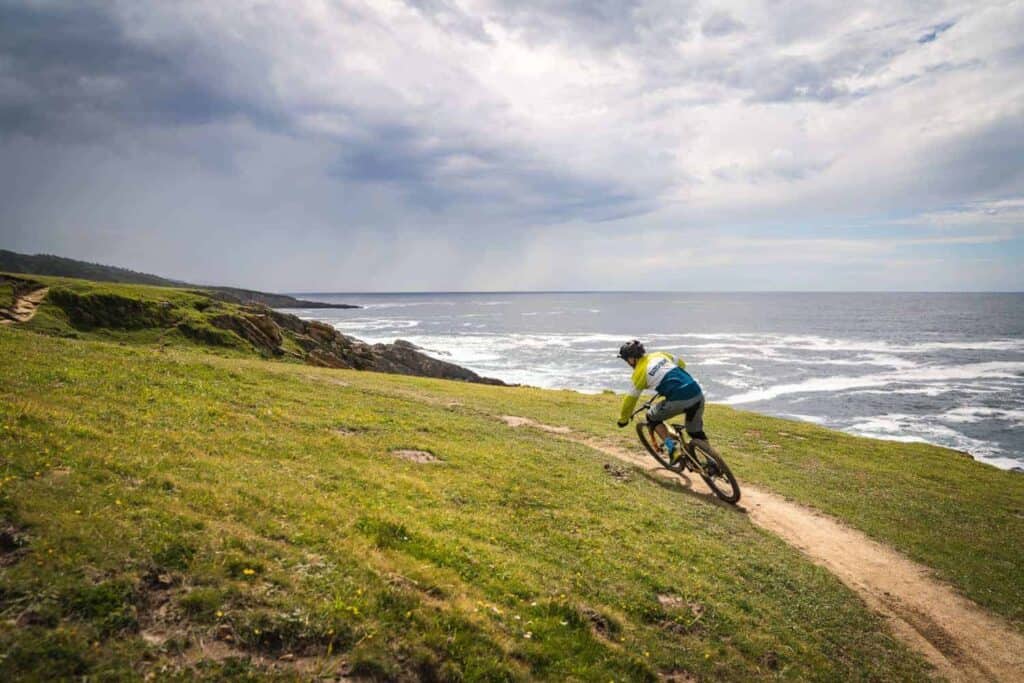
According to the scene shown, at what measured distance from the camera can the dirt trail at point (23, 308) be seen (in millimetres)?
35406

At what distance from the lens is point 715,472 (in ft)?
53.7

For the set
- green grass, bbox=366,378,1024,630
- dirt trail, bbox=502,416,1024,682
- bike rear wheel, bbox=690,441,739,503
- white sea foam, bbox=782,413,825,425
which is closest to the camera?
dirt trail, bbox=502,416,1024,682

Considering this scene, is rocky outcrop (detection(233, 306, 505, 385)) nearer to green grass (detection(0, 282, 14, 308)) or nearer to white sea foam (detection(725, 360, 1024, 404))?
green grass (detection(0, 282, 14, 308))

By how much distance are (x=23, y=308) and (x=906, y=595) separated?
177ft

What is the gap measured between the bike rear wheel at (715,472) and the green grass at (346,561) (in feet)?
3.39

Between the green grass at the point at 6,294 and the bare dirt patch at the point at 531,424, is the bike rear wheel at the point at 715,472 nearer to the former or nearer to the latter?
the bare dirt patch at the point at 531,424

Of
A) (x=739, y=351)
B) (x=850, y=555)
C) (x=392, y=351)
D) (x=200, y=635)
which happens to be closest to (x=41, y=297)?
(x=392, y=351)

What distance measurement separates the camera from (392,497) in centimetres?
1109

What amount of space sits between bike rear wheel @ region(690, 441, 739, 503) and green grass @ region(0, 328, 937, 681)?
1.03m

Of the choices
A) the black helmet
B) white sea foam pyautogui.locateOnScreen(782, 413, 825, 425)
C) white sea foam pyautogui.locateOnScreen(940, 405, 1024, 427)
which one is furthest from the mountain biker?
white sea foam pyautogui.locateOnScreen(940, 405, 1024, 427)

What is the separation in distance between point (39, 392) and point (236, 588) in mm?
9540

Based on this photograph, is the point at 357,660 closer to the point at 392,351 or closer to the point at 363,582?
the point at 363,582

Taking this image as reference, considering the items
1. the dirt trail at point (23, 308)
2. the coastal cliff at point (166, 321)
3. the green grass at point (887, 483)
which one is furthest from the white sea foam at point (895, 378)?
the dirt trail at point (23, 308)

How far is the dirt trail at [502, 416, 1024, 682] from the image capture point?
1015 centimetres
